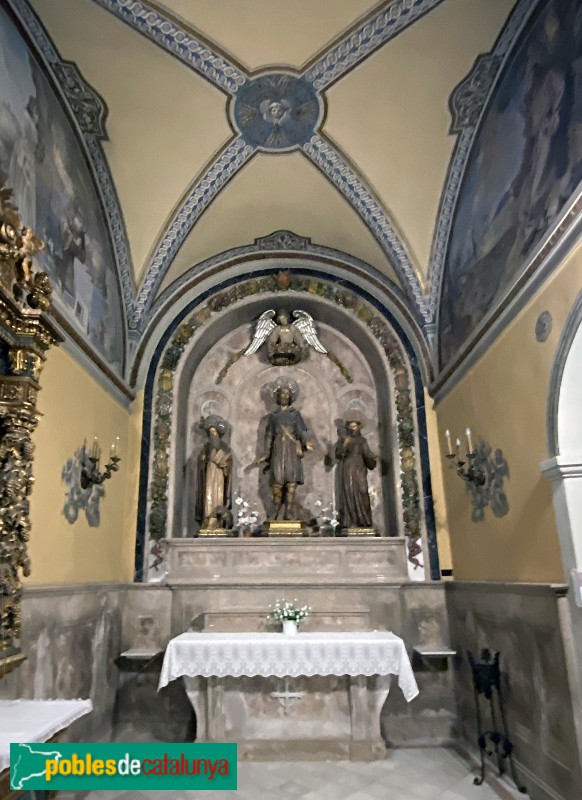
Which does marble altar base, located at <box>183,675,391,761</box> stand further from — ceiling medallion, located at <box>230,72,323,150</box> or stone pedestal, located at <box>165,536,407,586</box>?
ceiling medallion, located at <box>230,72,323,150</box>

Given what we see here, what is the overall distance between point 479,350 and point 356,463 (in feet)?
9.20

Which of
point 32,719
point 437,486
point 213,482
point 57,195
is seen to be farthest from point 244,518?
point 32,719

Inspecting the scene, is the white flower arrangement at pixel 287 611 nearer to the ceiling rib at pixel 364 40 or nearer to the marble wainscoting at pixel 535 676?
the marble wainscoting at pixel 535 676

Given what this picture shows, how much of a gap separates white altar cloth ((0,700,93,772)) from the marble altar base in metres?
2.77

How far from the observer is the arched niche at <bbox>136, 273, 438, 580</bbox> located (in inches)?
325

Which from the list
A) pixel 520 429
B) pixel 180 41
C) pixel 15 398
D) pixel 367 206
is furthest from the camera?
pixel 367 206

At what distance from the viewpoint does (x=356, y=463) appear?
871 cm

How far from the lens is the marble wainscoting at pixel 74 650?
204 inches

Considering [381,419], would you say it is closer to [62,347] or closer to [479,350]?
[479,350]

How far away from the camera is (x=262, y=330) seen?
9.84m
